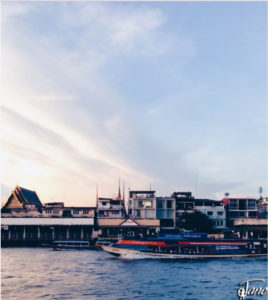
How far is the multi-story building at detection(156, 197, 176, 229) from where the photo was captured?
77.2 meters

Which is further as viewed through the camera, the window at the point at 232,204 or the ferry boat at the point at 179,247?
the window at the point at 232,204

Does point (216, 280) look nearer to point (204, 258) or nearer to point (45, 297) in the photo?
point (45, 297)

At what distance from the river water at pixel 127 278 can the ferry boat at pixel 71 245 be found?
1790 cm

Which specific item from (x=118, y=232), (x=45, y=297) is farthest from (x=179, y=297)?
(x=118, y=232)

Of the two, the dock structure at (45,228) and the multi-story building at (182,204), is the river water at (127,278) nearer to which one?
the dock structure at (45,228)

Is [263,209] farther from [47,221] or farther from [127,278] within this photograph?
[127,278]

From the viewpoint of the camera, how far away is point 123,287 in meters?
28.1

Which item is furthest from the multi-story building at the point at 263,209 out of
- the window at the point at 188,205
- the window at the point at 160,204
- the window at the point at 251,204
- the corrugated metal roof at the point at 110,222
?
the corrugated metal roof at the point at 110,222

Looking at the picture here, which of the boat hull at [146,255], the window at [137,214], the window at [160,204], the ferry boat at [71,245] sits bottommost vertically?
the ferry boat at [71,245]

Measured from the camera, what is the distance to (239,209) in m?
81.0

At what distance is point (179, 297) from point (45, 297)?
8432 mm

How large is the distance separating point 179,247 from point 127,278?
57.4ft

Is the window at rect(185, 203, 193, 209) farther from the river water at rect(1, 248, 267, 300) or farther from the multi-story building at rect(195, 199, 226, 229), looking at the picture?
the river water at rect(1, 248, 267, 300)

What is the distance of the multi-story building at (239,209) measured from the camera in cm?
7962
